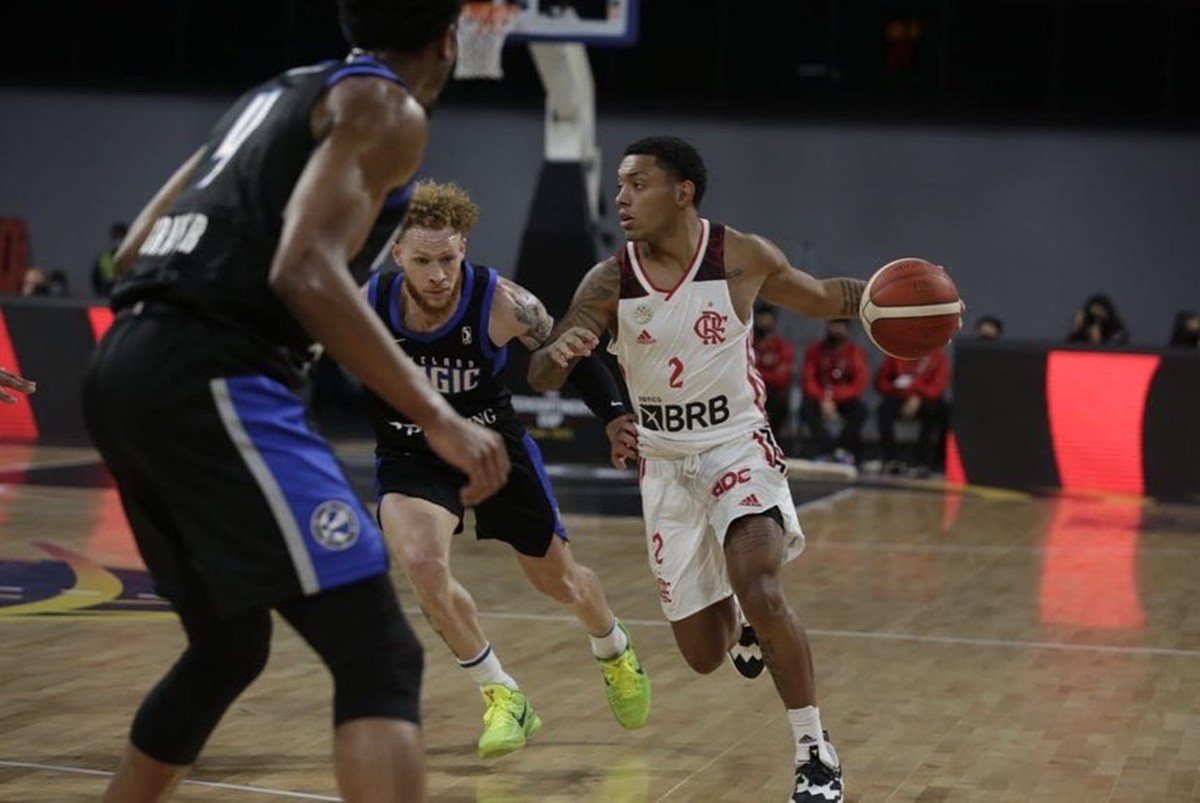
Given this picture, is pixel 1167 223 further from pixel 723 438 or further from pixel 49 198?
pixel 723 438

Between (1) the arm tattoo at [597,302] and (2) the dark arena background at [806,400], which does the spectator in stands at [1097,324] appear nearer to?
(2) the dark arena background at [806,400]

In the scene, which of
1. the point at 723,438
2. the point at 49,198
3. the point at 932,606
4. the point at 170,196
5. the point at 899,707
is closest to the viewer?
the point at 170,196

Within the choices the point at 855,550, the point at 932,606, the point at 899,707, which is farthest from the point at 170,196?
the point at 855,550

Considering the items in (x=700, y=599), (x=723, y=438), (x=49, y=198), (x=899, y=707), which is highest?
(x=723, y=438)

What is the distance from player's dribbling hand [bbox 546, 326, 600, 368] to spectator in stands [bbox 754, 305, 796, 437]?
1163 centimetres

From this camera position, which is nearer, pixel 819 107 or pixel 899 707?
pixel 899 707

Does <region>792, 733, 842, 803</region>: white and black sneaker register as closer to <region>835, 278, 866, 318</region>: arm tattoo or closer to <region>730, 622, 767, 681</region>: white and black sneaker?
<region>730, 622, 767, 681</region>: white and black sneaker

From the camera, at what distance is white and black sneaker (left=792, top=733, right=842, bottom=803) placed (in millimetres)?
5238

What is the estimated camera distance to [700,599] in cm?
597

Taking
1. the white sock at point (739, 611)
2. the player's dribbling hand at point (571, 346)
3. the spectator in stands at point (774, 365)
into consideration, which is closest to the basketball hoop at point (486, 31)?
the spectator in stands at point (774, 365)

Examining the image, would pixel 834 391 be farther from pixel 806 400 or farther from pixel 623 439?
pixel 623 439

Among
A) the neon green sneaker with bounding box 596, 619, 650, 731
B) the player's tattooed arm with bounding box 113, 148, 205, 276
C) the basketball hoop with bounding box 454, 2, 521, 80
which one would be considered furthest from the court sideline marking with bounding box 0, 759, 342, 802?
the basketball hoop with bounding box 454, 2, 521, 80

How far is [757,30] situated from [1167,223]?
4850 millimetres

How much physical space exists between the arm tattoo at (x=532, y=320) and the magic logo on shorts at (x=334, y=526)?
290 centimetres
